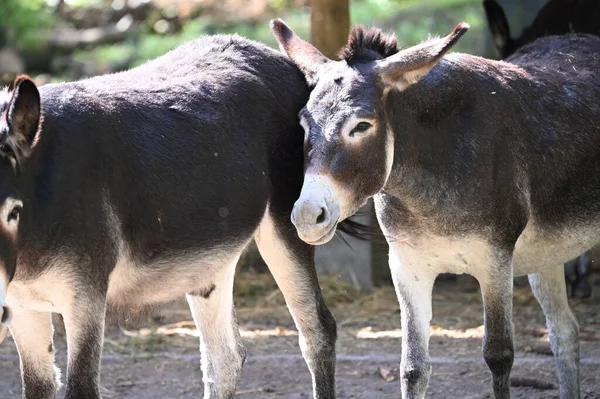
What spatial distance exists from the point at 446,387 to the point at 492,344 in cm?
129

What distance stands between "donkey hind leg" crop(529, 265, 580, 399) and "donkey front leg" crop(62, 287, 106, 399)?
275 cm

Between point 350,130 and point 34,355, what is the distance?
1865 millimetres

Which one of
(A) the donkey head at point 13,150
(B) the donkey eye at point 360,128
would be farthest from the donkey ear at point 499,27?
(A) the donkey head at point 13,150

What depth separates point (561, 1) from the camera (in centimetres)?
832

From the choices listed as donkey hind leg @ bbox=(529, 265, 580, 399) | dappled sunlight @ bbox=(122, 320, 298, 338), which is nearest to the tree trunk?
dappled sunlight @ bbox=(122, 320, 298, 338)

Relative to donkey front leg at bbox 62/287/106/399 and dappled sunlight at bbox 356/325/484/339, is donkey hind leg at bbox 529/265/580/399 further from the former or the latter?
donkey front leg at bbox 62/287/106/399

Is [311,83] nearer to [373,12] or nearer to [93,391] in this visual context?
[93,391]

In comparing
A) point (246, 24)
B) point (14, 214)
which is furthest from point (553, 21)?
point (246, 24)

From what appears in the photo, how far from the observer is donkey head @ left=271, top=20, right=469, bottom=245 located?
167 inches

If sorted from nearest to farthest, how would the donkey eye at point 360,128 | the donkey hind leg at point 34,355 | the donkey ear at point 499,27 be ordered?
the donkey eye at point 360,128 < the donkey hind leg at point 34,355 < the donkey ear at point 499,27

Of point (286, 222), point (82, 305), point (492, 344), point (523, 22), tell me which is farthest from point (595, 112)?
point (523, 22)

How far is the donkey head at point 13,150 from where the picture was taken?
4.00 metres

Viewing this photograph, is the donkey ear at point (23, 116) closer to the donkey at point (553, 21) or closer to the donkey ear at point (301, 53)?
the donkey ear at point (301, 53)

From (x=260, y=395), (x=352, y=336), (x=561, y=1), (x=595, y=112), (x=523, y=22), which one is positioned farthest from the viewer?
(x=523, y=22)
